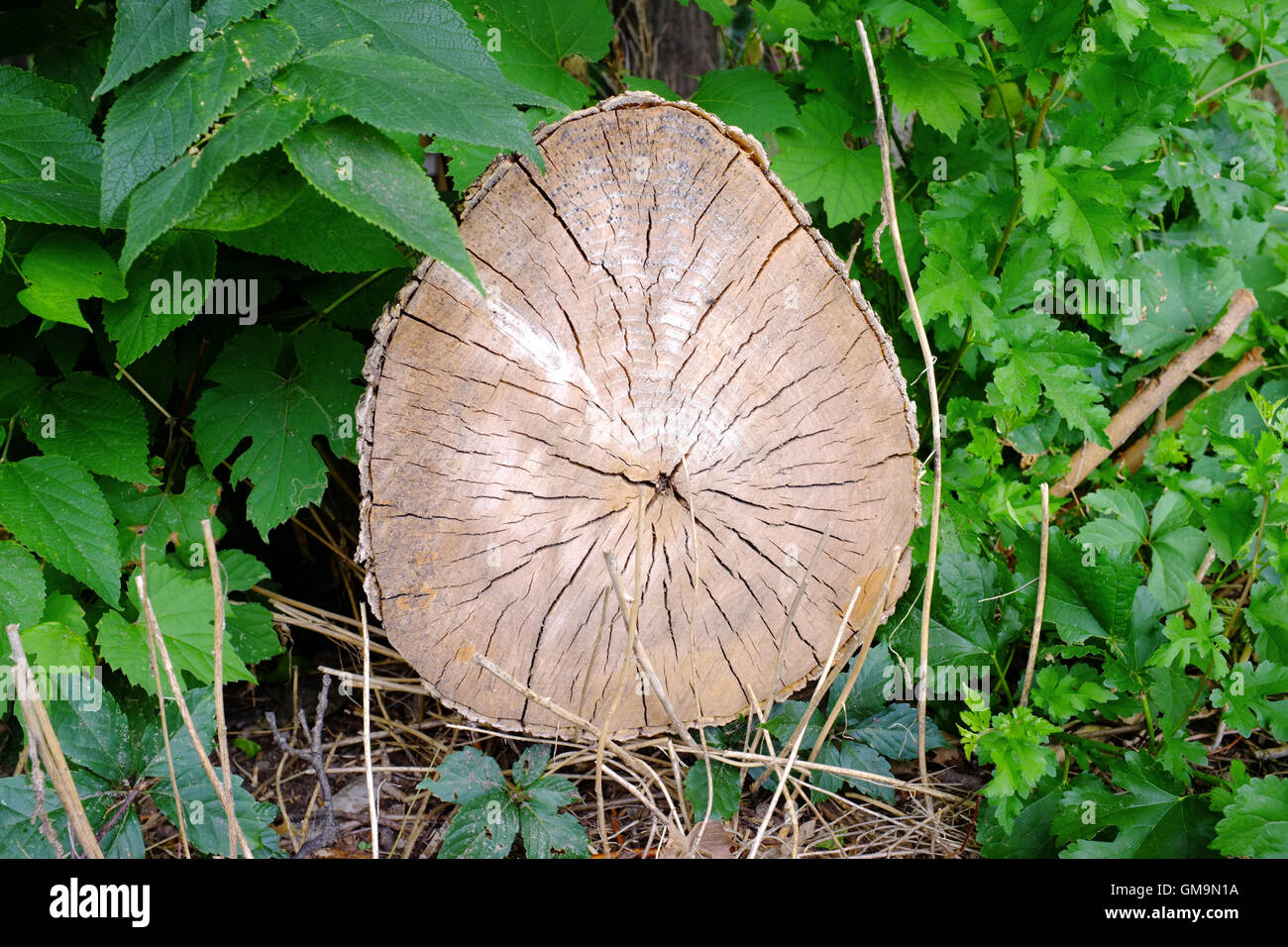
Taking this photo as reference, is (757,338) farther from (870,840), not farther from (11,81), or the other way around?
(11,81)

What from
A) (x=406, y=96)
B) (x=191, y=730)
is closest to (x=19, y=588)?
(x=191, y=730)

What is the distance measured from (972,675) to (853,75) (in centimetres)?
137

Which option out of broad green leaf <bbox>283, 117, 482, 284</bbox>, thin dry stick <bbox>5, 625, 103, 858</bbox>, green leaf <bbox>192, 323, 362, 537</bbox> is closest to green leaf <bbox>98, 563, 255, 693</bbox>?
green leaf <bbox>192, 323, 362, 537</bbox>

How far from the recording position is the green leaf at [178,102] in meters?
1.37

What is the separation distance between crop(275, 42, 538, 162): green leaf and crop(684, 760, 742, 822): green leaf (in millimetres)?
1155

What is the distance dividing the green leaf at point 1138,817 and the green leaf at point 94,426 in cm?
178

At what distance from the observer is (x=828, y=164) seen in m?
2.11

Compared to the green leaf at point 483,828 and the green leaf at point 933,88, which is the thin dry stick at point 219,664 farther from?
the green leaf at point 933,88

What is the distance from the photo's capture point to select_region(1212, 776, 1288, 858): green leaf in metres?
1.52

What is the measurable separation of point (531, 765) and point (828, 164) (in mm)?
1416

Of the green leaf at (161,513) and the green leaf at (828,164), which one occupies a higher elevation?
the green leaf at (828,164)

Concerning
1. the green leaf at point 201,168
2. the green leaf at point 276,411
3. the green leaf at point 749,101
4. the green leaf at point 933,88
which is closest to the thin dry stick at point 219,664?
the green leaf at point 276,411

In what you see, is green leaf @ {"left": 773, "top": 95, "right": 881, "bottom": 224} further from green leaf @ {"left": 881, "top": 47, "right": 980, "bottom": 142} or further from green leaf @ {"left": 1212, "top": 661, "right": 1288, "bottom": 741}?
green leaf @ {"left": 1212, "top": 661, "right": 1288, "bottom": 741}
